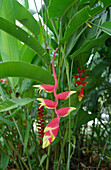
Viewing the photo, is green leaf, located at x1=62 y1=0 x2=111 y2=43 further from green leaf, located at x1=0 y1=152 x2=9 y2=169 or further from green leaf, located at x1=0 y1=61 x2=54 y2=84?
green leaf, located at x1=0 y1=152 x2=9 y2=169

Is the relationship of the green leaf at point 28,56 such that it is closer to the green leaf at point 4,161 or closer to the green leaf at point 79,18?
the green leaf at point 79,18

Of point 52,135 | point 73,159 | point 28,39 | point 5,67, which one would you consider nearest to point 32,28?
point 28,39

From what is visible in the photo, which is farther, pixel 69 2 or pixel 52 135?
pixel 69 2

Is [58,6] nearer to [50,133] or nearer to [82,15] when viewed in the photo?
[82,15]

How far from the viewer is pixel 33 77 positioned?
0.36m

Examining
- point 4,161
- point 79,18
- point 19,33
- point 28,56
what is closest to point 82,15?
point 79,18

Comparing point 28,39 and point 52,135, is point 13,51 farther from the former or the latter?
point 52,135

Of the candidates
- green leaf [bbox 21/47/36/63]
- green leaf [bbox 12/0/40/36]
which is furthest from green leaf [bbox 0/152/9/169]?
green leaf [bbox 12/0/40/36]

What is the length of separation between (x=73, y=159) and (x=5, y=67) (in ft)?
2.26

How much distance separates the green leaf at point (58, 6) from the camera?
0.35 meters

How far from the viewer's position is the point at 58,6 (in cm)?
36

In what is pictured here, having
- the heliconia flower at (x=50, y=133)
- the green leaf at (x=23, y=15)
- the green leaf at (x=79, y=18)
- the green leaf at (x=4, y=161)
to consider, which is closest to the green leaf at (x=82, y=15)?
the green leaf at (x=79, y=18)

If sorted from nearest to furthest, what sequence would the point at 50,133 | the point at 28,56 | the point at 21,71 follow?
1. the point at 50,133
2. the point at 21,71
3. the point at 28,56

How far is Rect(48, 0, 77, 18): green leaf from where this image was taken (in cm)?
35
